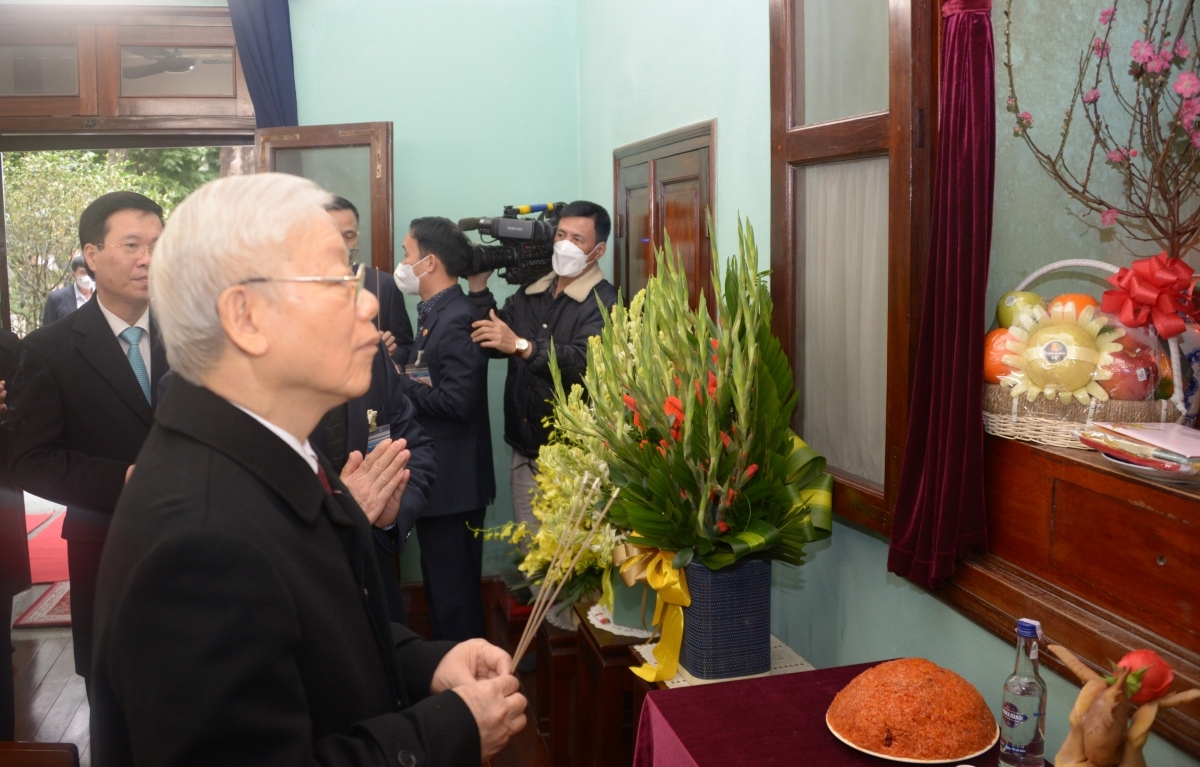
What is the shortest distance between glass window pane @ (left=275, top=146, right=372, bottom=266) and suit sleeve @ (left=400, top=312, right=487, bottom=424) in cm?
125

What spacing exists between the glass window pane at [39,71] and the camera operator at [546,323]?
2.32 meters

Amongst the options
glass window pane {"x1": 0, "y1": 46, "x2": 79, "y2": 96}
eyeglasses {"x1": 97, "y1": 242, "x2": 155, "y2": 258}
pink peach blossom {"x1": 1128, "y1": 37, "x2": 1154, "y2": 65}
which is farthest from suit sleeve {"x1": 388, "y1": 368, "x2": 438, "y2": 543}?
glass window pane {"x1": 0, "y1": 46, "x2": 79, "y2": 96}

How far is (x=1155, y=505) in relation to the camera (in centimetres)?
139

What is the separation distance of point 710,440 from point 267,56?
3.65 m

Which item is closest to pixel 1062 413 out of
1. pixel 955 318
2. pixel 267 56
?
pixel 955 318

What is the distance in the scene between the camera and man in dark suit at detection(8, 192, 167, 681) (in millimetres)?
2348

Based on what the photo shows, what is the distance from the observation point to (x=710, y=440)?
1817 mm

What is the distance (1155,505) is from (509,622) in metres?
2.81

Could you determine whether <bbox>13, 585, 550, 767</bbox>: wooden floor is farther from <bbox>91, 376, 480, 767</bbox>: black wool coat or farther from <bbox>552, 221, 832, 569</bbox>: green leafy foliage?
<bbox>91, 376, 480, 767</bbox>: black wool coat

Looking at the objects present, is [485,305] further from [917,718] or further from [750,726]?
[917,718]

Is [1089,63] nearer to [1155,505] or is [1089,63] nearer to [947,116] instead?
[947,116]

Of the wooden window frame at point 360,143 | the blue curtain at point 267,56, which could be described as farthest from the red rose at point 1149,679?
the blue curtain at point 267,56

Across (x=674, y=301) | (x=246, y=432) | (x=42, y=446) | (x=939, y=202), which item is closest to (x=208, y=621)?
(x=246, y=432)

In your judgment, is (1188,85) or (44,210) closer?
(1188,85)
